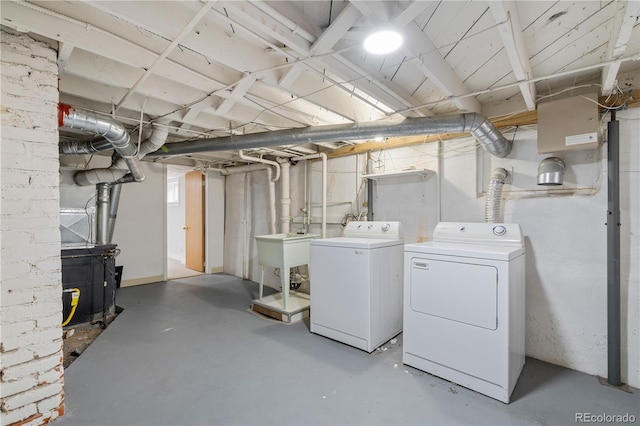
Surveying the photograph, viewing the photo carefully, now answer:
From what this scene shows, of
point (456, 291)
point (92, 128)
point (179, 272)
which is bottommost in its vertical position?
point (179, 272)

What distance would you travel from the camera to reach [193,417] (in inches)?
66.4

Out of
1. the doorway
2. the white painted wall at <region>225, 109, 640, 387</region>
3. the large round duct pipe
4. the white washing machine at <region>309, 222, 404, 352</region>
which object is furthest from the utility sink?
the doorway

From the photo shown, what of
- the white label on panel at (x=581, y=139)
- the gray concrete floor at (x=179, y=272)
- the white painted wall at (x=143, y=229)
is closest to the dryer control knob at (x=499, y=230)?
the white label on panel at (x=581, y=139)

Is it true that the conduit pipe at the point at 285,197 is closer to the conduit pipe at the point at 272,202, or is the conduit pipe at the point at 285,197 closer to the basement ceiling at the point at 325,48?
the conduit pipe at the point at 272,202

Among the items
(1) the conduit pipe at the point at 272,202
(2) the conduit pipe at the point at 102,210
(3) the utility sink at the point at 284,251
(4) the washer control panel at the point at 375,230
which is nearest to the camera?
(4) the washer control panel at the point at 375,230

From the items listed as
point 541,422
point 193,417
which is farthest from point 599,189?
point 193,417

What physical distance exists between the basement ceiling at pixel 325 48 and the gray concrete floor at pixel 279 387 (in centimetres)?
205

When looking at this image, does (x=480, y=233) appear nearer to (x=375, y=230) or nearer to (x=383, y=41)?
(x=375, y=230)

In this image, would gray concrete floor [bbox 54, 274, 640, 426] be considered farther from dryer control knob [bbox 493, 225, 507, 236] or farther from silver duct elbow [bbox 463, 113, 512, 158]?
silver duct elbow [bbox 463, 113, 512, 158]

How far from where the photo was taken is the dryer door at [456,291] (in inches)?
74.5

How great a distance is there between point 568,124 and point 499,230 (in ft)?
3.01

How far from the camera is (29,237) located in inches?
60.7

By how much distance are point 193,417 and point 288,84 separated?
220 cm

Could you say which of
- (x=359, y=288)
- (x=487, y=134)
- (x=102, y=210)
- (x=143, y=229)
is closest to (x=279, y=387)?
(x=359, y=288)
